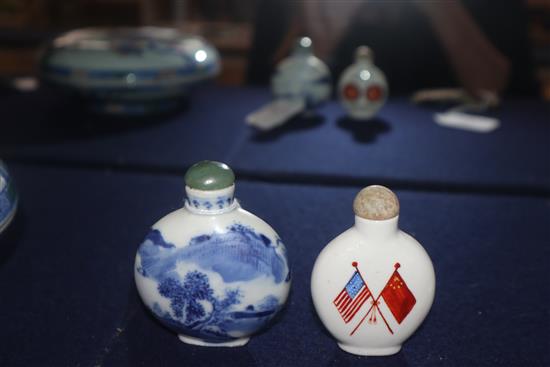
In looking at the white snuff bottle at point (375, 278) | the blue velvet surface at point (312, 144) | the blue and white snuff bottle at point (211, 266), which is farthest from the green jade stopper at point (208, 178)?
the blue velvet surface at point (312, 144)

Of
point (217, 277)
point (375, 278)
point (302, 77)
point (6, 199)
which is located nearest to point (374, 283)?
point (375, 278)

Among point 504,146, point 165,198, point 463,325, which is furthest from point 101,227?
point 504,146

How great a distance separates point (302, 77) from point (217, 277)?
742 mm

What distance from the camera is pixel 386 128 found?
1.18m

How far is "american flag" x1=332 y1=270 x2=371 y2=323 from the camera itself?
19.7 inches

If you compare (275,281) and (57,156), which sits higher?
(275,281)

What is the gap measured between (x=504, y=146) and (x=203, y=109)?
624mm

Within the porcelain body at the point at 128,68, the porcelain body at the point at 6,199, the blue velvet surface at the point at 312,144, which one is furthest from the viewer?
the porcelain body at the point at 128,68

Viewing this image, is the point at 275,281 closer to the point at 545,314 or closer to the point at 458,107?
the point at 545,314

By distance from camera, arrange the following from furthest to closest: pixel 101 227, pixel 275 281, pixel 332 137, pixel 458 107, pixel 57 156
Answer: pixel 458 107 → pixel 332 137 → pixel 57 156 → pixel 101 227 → pixel 275 281

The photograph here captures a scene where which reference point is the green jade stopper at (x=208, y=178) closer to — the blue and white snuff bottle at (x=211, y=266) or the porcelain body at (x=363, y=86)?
the blue and white snuff bottle at (x=211, y=266)

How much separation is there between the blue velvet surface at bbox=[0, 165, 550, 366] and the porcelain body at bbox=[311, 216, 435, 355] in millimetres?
39

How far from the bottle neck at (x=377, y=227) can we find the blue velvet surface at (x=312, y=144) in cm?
43

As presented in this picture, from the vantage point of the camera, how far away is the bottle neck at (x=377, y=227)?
50 centimetres
